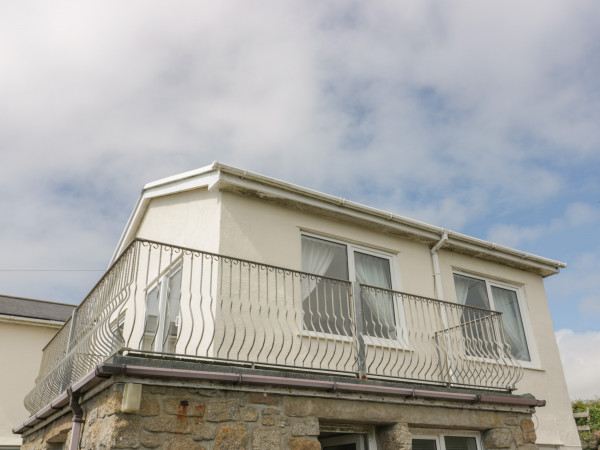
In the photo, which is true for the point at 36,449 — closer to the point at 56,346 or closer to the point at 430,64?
the point at 56,346

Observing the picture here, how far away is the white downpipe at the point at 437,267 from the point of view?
9060mm

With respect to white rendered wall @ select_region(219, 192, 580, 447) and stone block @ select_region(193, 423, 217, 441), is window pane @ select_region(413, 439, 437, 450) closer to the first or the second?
white rendered wall @ select_region(219, 192, 580, 447)

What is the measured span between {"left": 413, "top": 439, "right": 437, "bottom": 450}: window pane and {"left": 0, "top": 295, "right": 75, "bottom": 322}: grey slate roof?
9.64 meters

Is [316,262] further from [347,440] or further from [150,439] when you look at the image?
[150,439]

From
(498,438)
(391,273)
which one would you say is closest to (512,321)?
(391,273)

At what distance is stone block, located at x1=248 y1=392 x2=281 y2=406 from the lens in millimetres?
5469

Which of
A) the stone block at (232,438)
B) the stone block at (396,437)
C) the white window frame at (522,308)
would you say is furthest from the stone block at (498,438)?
the stone block at (232,438)

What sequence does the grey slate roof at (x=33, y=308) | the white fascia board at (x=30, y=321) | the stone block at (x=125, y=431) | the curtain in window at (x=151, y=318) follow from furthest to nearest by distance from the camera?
the grey slate roof at (x=33, y=308) → the white fascia board at (x=30, y=321) → the curtain in window at (x=151, y=318) → the stone block at (x=125, y=431)

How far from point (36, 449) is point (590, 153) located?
934cm

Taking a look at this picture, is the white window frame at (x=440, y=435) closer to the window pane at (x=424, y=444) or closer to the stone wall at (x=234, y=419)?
the window pane at (x=424, y=444)

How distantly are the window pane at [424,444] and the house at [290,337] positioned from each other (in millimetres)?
19

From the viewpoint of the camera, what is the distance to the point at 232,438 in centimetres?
520

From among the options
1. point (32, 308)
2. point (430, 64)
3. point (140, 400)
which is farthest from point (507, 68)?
point (32, 308)

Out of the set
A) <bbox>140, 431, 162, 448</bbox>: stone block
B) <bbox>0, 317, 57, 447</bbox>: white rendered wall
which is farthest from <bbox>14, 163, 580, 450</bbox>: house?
<bbox>0, 317, 57, 447</bbox>: white rendered wall
